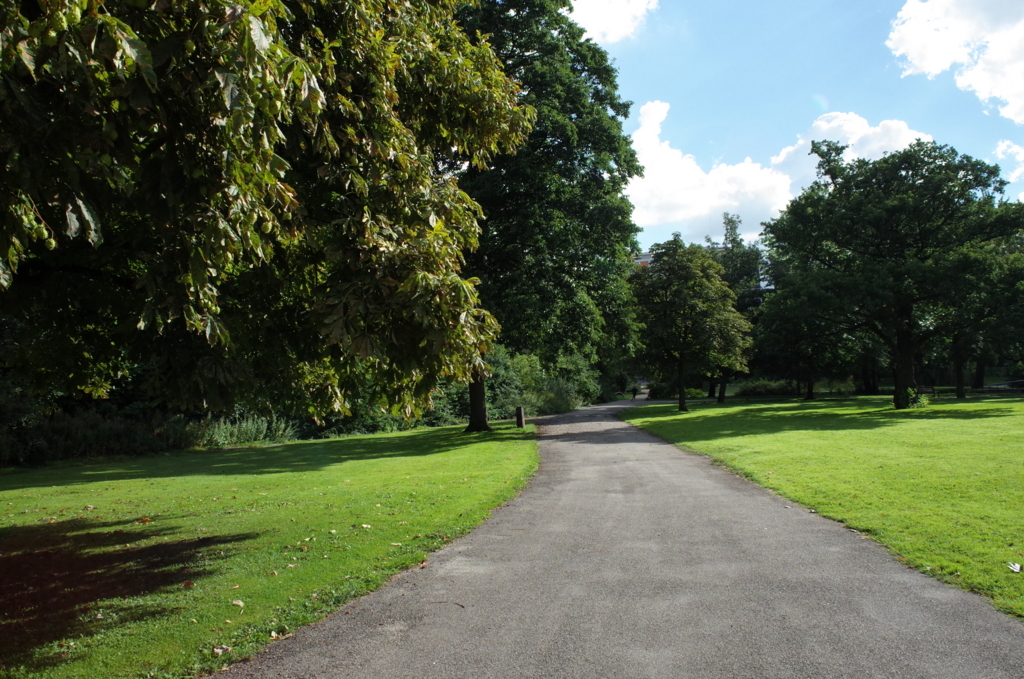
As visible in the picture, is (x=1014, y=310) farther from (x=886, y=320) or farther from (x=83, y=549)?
(x=83, y=549)

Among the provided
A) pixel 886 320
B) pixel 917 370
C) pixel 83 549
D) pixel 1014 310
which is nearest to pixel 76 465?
pixel 83 549

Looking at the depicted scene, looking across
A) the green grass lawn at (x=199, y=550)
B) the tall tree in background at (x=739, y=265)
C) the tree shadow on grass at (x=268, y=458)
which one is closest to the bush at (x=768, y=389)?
the tall tree in background at (x=739, y=265)

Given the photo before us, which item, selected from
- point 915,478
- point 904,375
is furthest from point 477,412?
point 904,375

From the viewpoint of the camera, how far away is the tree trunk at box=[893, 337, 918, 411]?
99.3 ft

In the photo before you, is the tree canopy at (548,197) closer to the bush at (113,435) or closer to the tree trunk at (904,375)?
the bush at (113,435)

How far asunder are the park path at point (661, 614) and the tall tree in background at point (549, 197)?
1328cm

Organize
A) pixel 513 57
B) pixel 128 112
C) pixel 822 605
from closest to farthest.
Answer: pixel 128 112 < pixel 822 605 < pixel 513 57

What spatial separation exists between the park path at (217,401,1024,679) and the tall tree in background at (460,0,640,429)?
523 inches

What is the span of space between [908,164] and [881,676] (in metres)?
32.8

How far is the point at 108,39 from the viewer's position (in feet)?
11.4

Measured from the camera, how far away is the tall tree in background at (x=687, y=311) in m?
33.8

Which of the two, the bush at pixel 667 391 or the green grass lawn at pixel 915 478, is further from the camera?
the bush at pixel 667 391

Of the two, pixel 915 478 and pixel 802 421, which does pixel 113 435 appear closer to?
pixel 915 478

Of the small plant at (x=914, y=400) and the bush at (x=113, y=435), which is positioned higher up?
the bush at (x=113, y=435)
